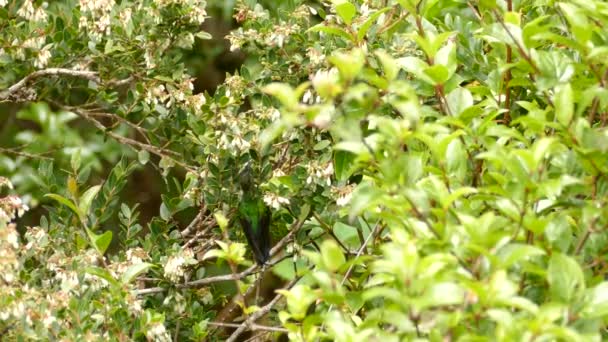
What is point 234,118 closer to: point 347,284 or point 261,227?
point 261,227

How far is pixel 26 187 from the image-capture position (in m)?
4.32

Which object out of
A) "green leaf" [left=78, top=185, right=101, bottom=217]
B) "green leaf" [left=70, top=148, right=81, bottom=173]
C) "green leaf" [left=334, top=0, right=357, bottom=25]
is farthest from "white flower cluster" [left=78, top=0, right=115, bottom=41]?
"green leaf" [left=334, top=0, right=357, bottom=25]

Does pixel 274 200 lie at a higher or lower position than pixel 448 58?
lower

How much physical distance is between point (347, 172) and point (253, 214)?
0.95 ft

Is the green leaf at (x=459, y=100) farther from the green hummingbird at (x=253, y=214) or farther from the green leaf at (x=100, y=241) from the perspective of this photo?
the green leaf at (x=100, y=241)

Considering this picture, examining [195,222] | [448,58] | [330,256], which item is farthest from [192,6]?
[330,256]

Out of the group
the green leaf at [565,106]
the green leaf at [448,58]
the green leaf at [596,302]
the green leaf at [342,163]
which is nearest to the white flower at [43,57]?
the green leaf at [342,163]

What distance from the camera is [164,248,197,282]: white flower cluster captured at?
2.24 meters

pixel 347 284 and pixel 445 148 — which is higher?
pixel 445 148

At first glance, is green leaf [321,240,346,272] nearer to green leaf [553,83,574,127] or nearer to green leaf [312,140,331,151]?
green leaf [553,83,574,127]

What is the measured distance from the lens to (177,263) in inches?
88.0

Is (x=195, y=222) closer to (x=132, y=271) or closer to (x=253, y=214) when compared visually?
(x=253, y=214)

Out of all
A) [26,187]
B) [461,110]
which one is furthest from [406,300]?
[26,187]

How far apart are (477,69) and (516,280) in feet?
2.41
